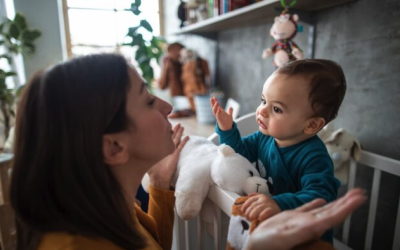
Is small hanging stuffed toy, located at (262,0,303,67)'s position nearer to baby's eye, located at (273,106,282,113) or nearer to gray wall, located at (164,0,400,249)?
gray wall, located at (164,0,400,249)

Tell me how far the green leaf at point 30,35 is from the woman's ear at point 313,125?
237cm

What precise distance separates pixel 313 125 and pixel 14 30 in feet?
7.91

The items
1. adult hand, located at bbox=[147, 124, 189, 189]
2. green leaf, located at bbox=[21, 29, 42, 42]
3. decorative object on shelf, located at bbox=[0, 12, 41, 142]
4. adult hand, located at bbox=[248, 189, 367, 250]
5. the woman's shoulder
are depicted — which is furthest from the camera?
green leaf, located at bbox=[21, 29, 42, 42]

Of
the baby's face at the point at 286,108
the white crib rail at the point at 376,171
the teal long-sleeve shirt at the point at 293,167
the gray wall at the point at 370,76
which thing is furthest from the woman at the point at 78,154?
the gray wall at the point at 370,76

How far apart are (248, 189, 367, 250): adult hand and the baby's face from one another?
0.29 m

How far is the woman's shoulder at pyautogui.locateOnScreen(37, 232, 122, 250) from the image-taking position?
44 cm

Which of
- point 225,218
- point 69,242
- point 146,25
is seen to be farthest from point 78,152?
point 146,25

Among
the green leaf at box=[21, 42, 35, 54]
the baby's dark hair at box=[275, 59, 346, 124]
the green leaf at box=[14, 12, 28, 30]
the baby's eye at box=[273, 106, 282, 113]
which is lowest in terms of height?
the baby's eye at box=[273, 106, 282, 113]

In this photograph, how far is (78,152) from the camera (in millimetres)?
425

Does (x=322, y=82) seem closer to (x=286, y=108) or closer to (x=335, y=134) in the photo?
(x=286, y=108)

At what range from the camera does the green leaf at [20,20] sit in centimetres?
210

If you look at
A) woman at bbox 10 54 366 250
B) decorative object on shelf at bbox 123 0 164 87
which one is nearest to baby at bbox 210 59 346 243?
woman at bbox 10 54 366 250

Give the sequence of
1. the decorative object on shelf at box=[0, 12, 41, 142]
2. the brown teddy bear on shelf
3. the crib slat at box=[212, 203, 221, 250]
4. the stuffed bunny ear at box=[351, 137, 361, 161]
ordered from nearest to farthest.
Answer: the crib slat at box=[212, 203, 221, 250], the stuffed bunny ear at box=[351, 137, 361, 161], the brown teddy bear on shelf, the decorative object on shelf at box=[0, 12, 41, 142]

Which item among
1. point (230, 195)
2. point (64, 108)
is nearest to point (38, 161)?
point (64, 108)
